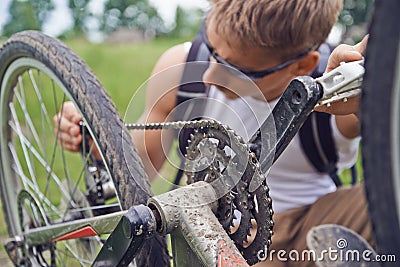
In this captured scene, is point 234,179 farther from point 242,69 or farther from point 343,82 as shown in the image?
point 242,69

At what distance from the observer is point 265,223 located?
719 mm

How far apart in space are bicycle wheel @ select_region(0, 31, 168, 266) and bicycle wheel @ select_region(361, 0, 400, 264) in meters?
0.44

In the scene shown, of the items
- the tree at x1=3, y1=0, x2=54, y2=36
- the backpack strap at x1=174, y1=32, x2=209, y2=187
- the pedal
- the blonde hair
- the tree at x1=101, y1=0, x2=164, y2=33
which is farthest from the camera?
the tree at x1=101, y1=0, x2=164, y2=33

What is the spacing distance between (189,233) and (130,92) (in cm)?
351

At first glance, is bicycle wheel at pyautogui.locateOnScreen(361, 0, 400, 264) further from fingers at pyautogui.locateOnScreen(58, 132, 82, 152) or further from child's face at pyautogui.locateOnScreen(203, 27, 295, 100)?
fingers at pyautogui.locateOnScreen(58, 132, 82, 152)

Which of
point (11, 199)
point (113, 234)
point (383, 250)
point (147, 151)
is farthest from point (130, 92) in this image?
point (383, 250)

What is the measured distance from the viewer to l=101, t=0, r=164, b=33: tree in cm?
1373

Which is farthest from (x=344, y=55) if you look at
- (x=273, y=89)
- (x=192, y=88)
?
(x=192, y=88)

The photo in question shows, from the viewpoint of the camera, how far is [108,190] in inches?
45.1

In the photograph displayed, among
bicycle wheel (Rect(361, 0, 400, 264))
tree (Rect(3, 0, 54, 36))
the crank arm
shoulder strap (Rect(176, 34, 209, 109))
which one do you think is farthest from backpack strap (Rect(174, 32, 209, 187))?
tree (Rect(3, 0, 54, 36))

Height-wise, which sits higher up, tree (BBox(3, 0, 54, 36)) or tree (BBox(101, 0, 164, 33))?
tree (BBox(3, 0, 54, 36))

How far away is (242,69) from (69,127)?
356mm

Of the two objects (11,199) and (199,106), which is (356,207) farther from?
(11,199)

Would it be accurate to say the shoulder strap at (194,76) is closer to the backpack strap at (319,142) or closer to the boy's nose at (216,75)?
the boy's nose at (216,75)
